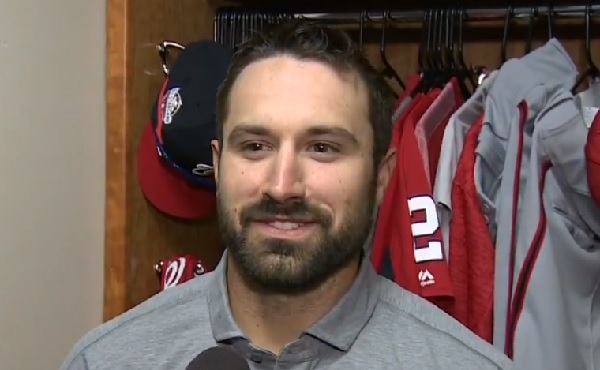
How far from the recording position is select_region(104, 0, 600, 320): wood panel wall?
1466 mm

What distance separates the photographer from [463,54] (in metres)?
1.63

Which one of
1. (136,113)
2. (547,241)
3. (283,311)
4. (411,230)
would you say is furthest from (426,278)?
(136,113)

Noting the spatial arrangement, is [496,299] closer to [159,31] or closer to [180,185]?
[180,185]

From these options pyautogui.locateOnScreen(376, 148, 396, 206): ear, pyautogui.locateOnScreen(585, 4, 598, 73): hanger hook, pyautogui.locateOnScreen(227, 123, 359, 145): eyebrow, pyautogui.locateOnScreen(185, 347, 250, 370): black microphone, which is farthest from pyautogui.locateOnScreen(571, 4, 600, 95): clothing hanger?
pyautogui.locateOnScreen(185, 347, 250, 370): black microphone

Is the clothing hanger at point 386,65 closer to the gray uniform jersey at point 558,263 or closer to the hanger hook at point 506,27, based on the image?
the hanger hook at point 506,27

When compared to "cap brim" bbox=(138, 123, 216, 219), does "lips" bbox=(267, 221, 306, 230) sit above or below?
above

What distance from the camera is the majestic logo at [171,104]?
145 cm

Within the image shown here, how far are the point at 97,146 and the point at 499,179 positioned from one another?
65cm

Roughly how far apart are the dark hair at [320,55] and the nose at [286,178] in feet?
0.41

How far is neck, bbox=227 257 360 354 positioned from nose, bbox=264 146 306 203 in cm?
12

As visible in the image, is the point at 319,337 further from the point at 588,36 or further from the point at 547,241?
the point at 588,36

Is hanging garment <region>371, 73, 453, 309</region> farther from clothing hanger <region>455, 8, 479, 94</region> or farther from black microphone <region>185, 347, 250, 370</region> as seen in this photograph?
black microphone <region>185, 347, 250, 370</region>

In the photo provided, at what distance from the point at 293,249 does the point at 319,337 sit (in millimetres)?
105

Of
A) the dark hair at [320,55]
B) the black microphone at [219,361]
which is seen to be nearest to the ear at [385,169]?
the dark hair at [320,55]
